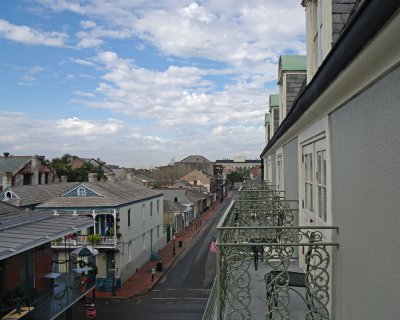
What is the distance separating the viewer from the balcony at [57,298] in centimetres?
1499

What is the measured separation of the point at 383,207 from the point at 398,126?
55 cm

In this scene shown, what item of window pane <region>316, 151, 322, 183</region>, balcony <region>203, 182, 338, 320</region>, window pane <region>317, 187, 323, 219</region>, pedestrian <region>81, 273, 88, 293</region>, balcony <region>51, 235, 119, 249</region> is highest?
window pane <region>316, 151, 322, 183</region>

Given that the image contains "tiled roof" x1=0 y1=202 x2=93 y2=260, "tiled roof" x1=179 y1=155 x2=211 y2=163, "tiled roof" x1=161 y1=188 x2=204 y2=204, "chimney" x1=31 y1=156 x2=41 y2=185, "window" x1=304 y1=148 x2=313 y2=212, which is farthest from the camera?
"tiled roof" x1=179 y1=155 x2=211 y2=163

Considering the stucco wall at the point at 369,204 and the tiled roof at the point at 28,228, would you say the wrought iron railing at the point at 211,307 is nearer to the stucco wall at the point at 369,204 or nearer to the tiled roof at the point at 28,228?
the stucco wall at the point at 369,204

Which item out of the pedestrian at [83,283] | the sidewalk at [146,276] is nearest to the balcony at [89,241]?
the sidewalk at [146,276]

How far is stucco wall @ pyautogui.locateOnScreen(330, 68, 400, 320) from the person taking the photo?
233 cm

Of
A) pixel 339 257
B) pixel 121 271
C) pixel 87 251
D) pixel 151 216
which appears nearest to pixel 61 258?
pixel 121 271

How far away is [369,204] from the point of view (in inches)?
109

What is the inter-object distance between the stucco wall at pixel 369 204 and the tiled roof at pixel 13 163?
3751 centimetres

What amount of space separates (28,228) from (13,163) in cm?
2604

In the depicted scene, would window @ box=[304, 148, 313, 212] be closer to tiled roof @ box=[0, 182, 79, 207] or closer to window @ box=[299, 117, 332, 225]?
window @ box=[299, 117, 332, 225]

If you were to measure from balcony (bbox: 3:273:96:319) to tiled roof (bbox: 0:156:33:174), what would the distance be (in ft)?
66.6

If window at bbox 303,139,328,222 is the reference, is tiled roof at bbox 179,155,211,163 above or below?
above

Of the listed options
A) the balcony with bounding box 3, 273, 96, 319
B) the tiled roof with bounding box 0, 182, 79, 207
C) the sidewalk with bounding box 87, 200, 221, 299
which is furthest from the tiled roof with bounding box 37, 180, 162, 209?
the balcony with bounding box 3, 273, 96, 319
